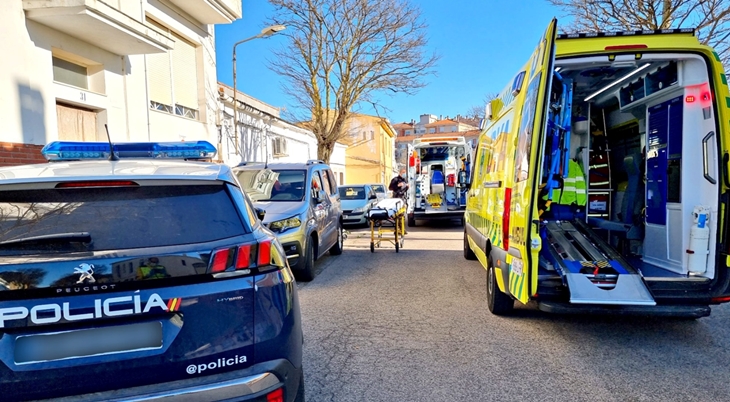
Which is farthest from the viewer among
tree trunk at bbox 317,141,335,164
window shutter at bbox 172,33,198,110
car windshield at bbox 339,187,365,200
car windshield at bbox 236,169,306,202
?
tree trunk at bbox 317,141,335,164

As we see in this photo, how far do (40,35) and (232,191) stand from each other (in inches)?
288

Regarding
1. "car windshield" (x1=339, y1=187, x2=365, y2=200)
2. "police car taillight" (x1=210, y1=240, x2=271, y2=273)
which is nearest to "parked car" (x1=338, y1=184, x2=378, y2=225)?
"car windshield" (x1=339, y1=187, x2=365, y2=200)

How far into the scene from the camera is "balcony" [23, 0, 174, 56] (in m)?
6.74

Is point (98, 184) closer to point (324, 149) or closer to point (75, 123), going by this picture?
point (75, 123)

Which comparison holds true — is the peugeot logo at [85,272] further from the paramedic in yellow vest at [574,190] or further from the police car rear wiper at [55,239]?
the paramedic in yellow vest at [574,190]

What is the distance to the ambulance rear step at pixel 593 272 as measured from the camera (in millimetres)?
3768

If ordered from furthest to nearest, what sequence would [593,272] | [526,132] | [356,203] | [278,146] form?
1. [278,146]
2. [356,203]
3. [593,272]
4. [526,132]

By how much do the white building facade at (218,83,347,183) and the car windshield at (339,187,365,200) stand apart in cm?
302

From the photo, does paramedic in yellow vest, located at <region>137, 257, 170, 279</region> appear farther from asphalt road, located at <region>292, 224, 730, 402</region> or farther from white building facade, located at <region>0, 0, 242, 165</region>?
white building facade, located at <region>0, 0, 242, 165</region>

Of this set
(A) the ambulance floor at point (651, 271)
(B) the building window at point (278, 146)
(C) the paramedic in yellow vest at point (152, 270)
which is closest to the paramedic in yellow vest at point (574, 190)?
(A) the ambulance floor at point (651, 271)

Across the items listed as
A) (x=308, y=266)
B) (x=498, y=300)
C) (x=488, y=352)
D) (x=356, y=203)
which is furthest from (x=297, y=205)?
(x=356, y=203)

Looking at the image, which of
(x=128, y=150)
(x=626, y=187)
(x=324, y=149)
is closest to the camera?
(x=128, y=150)

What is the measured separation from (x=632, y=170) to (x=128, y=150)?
248 inches

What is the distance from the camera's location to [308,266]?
6.55m
